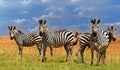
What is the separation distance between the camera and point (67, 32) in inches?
1061

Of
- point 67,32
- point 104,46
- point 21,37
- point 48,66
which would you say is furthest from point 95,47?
point 21,37

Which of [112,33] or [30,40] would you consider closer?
[112,33]

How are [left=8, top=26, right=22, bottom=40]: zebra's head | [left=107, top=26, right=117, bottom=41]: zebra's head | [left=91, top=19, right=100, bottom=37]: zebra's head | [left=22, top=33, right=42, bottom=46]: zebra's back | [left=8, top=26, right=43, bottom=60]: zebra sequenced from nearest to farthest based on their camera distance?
[left=91, top=19, right=100, bottom=37]: zebra's head, [left=107, top=26, right=117, bottom=41]: zebra's head, [left=8, top=26, right=22, bottom=40]: zebra's head, [left=8, top=26, right=43, bottom=60]: zebra, [left=22, top=33, right=42, bottom=46]: zebra's back

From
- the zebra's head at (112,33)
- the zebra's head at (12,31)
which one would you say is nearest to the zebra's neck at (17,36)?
the zebra's head at (12,31)

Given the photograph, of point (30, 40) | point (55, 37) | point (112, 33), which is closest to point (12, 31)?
point (30, 40)

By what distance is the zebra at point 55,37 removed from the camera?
24797mm

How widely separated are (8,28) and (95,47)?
846cm

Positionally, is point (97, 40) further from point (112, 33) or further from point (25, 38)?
point (25, 38)

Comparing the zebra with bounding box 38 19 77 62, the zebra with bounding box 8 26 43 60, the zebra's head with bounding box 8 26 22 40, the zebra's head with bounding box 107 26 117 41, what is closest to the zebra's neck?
the zebra with bounding box 8 26 43 60

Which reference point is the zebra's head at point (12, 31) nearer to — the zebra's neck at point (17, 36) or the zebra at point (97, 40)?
the zebra's neck at point (17, 36)

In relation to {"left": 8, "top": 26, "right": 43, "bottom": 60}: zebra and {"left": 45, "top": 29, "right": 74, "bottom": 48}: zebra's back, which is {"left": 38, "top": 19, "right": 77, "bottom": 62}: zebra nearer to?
{"left": 45, "top": 29, "right": 74, "bottom": 48}: zebra's back

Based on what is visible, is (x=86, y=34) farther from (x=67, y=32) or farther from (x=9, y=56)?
(x=9, y=56)

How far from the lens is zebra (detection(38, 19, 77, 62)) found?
2480 cm

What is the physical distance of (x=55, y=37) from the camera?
25.8 m
